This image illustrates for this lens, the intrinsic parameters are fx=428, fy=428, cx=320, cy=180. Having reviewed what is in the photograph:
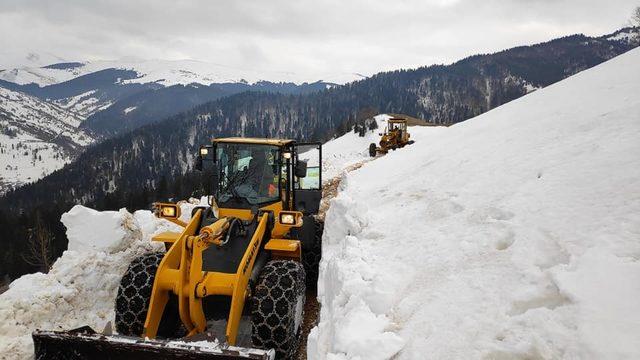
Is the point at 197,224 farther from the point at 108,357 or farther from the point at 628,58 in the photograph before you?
Answer: the point at 628,58

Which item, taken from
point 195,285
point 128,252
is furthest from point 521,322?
point 128,252

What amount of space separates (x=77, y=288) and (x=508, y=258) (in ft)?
22.7

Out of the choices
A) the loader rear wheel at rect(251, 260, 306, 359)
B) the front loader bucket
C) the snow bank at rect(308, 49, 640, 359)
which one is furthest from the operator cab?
the front loader bucket

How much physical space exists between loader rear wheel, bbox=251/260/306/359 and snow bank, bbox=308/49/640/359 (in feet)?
1.52

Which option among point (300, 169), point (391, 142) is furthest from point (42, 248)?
point (300, 169)

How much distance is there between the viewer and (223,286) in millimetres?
5523

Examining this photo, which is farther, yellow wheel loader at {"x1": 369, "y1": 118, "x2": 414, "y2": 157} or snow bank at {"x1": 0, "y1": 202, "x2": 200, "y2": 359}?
yellow wheel loader at {"x1": 369, "y1": 118, "x2": 414, "y2": 157}

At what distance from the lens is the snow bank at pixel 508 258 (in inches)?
126

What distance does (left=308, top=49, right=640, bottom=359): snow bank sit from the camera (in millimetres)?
3193

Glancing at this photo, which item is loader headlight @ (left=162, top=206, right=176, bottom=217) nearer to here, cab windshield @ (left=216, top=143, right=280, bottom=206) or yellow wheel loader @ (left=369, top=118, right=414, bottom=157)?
cab windshield @ (left=216, top=143, right=280, bottom=206)

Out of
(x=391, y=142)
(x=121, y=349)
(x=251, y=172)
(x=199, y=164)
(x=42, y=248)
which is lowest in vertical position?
(x=42, y=248)

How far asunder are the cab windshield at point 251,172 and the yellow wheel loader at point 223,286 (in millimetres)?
18

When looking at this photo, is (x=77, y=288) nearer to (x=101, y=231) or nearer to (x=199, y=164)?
(x=101, y=231)

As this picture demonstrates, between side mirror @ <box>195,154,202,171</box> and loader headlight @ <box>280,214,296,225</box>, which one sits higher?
side mirror @ <box>195,154,202,171</box>
